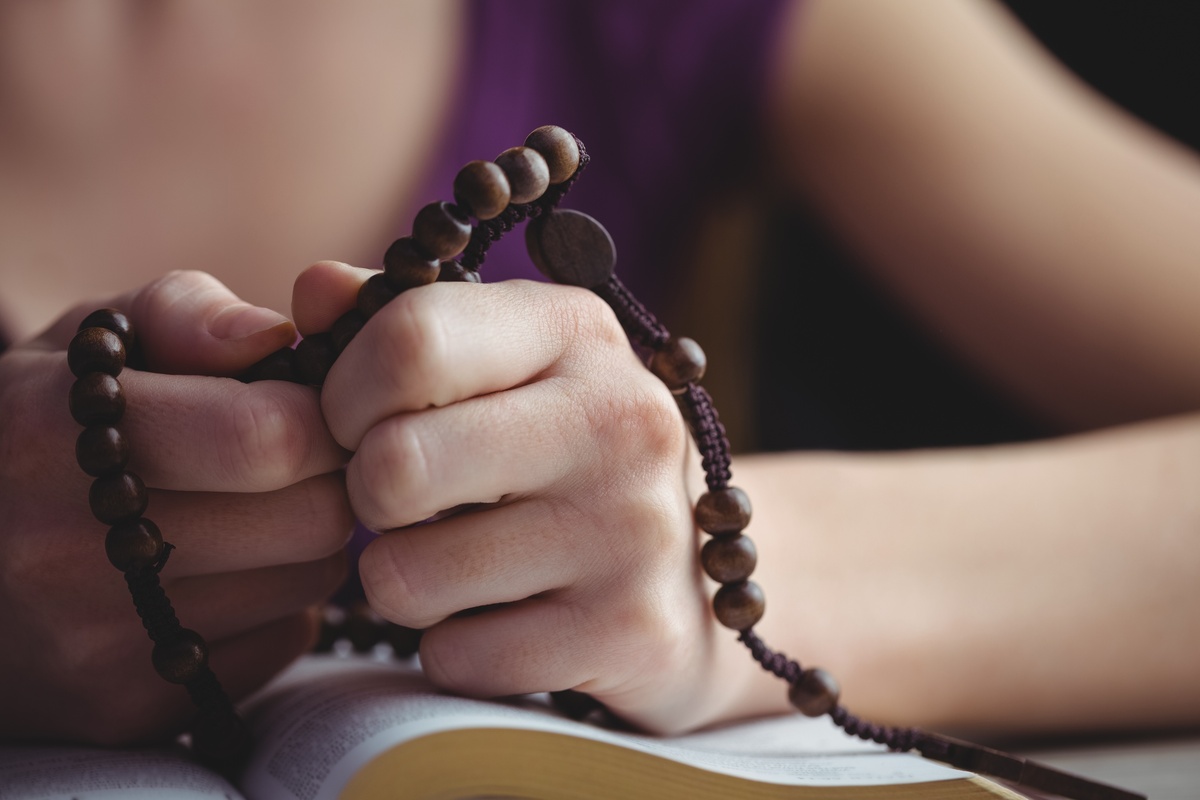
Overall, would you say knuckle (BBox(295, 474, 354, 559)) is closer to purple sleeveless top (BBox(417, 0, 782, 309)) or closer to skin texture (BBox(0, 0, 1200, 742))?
skin texture (BBox(0, 0, 1200, 742))

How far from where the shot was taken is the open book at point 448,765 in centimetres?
34

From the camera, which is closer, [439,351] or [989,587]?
[439,351]

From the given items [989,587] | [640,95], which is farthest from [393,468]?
[640,95]

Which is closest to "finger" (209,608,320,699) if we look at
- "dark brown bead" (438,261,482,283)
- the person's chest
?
"dark brown bead" (438,261,482,283)

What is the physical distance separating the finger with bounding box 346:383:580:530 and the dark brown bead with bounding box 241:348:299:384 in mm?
58

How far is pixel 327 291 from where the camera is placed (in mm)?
388

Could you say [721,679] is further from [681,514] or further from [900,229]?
[900,229]

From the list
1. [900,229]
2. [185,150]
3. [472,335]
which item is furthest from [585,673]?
[900,229]

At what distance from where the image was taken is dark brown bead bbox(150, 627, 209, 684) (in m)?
0.40

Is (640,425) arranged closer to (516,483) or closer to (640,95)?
(516,483)

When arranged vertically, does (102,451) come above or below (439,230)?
below

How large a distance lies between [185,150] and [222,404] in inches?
19.4

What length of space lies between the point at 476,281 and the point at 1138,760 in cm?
50

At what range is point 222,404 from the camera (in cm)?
37
